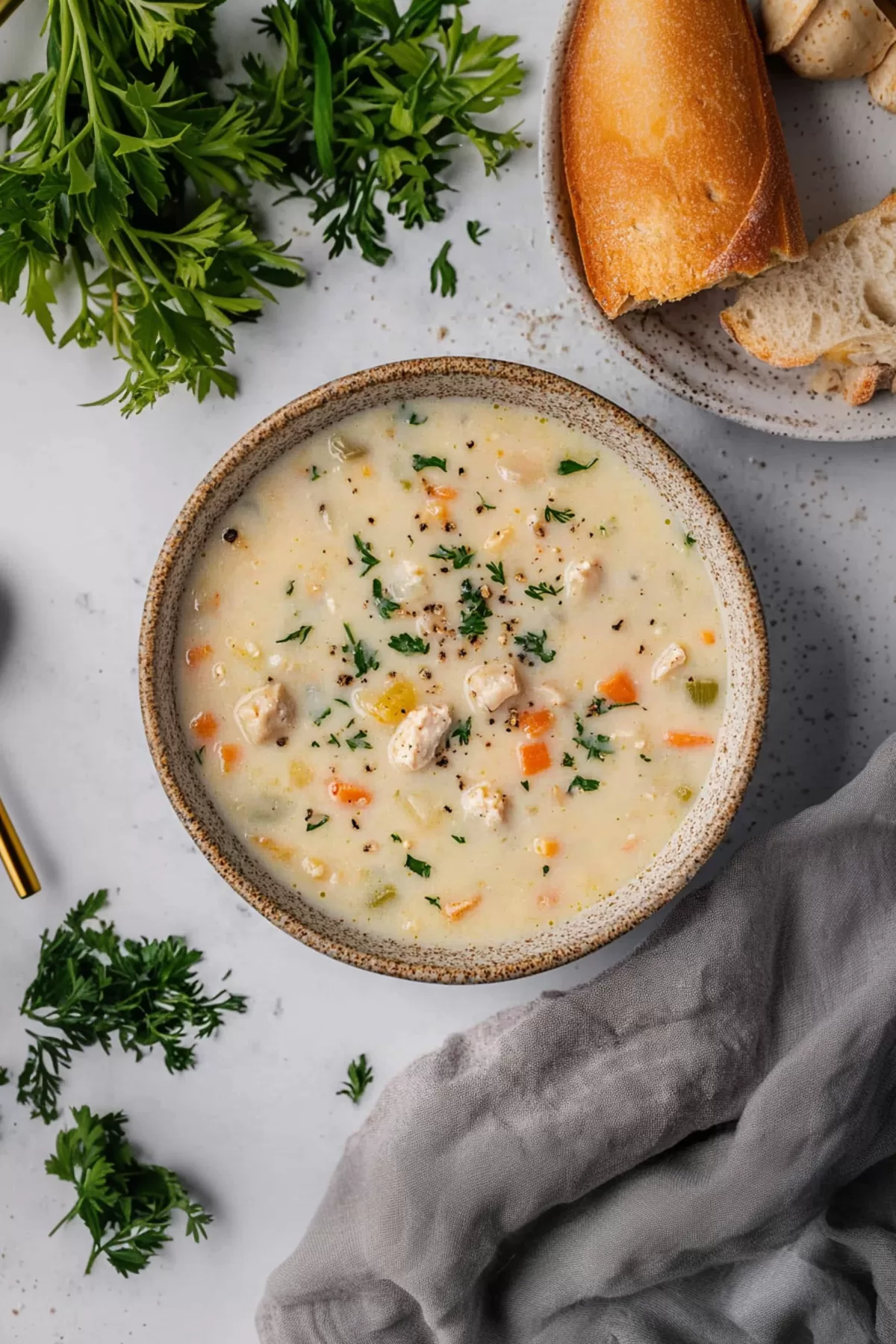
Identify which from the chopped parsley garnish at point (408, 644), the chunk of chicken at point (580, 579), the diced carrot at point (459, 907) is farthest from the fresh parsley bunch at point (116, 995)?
the chunk of chicken at point (580, 579)

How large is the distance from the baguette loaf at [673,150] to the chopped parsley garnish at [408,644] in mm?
678

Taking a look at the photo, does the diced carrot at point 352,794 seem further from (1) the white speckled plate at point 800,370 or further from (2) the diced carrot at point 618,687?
(1) the white speckled plate at point 800,370

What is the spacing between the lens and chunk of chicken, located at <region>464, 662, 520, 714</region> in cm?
197

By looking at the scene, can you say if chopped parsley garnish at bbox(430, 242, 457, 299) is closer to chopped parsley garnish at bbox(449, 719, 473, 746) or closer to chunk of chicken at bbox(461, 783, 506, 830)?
chopped parsley garnish at bbox(449, 719, 473, 746)

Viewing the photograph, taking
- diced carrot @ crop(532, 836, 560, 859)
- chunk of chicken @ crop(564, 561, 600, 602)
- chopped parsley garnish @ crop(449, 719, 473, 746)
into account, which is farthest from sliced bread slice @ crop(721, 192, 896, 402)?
diced carrot @ crop(532, 836, 560, 859)

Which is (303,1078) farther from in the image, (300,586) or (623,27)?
(623,27)

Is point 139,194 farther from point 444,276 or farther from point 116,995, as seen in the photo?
point 116,995

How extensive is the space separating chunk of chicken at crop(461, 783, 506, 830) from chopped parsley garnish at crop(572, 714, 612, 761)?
0.17 meters

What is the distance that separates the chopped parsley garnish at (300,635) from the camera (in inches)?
79.7

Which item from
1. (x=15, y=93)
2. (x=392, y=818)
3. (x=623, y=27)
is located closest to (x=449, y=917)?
(x=392, y=818)

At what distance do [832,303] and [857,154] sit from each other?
1.03ft

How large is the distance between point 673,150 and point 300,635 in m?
1.06

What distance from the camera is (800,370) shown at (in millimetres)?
2133

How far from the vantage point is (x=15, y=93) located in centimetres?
208
